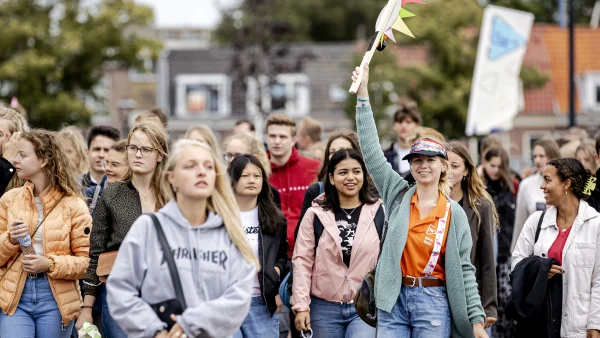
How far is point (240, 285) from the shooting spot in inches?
211

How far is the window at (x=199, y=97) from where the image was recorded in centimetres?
5003

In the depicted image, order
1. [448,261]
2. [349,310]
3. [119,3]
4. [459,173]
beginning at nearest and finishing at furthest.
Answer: [448,261] → [349,310] → [459,173] → [119,3]

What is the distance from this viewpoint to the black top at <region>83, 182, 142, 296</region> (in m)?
Result: 7.06

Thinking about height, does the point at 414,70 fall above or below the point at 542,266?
above

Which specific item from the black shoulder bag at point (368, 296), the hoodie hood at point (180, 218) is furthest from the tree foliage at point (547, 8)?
the hoodie hood at point (180, 218)

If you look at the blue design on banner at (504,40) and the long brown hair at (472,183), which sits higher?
the blue design on banner at (504,40)

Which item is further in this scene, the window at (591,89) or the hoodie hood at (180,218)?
the window at (591,89)

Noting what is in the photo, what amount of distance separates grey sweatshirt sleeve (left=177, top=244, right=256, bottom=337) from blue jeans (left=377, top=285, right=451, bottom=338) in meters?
1.69

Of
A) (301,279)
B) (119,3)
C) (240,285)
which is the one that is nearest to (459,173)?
(301,279)

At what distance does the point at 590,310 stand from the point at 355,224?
74.9 inches

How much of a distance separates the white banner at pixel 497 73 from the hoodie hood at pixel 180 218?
14.9 metres

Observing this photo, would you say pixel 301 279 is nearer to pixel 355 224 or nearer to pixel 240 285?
pixel 355 224

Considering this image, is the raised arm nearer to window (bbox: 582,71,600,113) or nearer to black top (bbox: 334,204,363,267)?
black top (bbox: 334,204,363,267)

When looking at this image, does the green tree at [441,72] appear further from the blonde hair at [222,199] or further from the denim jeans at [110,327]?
the blonde hair at [222,199]
